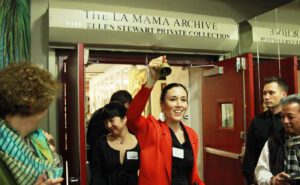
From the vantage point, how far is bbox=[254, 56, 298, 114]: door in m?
2.69

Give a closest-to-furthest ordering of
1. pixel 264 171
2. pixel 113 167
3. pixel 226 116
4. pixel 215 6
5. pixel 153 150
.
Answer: pixel 153 150 → pixel 264 171 → pixel 113 167 → pixel 226 116 → pixel 215 6

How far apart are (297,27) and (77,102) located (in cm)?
237

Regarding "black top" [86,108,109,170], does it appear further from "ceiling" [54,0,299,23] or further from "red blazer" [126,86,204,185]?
"ceiling" [54,0,299,23]

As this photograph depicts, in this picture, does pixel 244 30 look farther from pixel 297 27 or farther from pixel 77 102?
pixel 77 102

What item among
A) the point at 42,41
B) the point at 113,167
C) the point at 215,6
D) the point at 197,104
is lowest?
the point at 113,167

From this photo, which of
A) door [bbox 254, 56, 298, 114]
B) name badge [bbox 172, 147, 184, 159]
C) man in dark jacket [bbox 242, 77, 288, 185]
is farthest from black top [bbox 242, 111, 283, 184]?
name badge [bbox 172, 147, 184, 159]

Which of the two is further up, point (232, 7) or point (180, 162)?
point (232, 7)

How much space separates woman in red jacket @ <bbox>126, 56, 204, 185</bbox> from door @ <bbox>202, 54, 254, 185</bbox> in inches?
38.4

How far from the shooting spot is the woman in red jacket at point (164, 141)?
5.92 feet

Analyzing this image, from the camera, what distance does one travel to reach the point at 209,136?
339 centimetres

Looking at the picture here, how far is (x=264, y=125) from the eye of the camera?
2.51 m

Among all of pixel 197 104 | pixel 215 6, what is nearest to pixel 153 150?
pixel 197 104

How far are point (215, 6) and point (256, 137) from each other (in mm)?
1568

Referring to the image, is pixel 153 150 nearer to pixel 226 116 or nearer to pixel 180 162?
pixel 180 162
